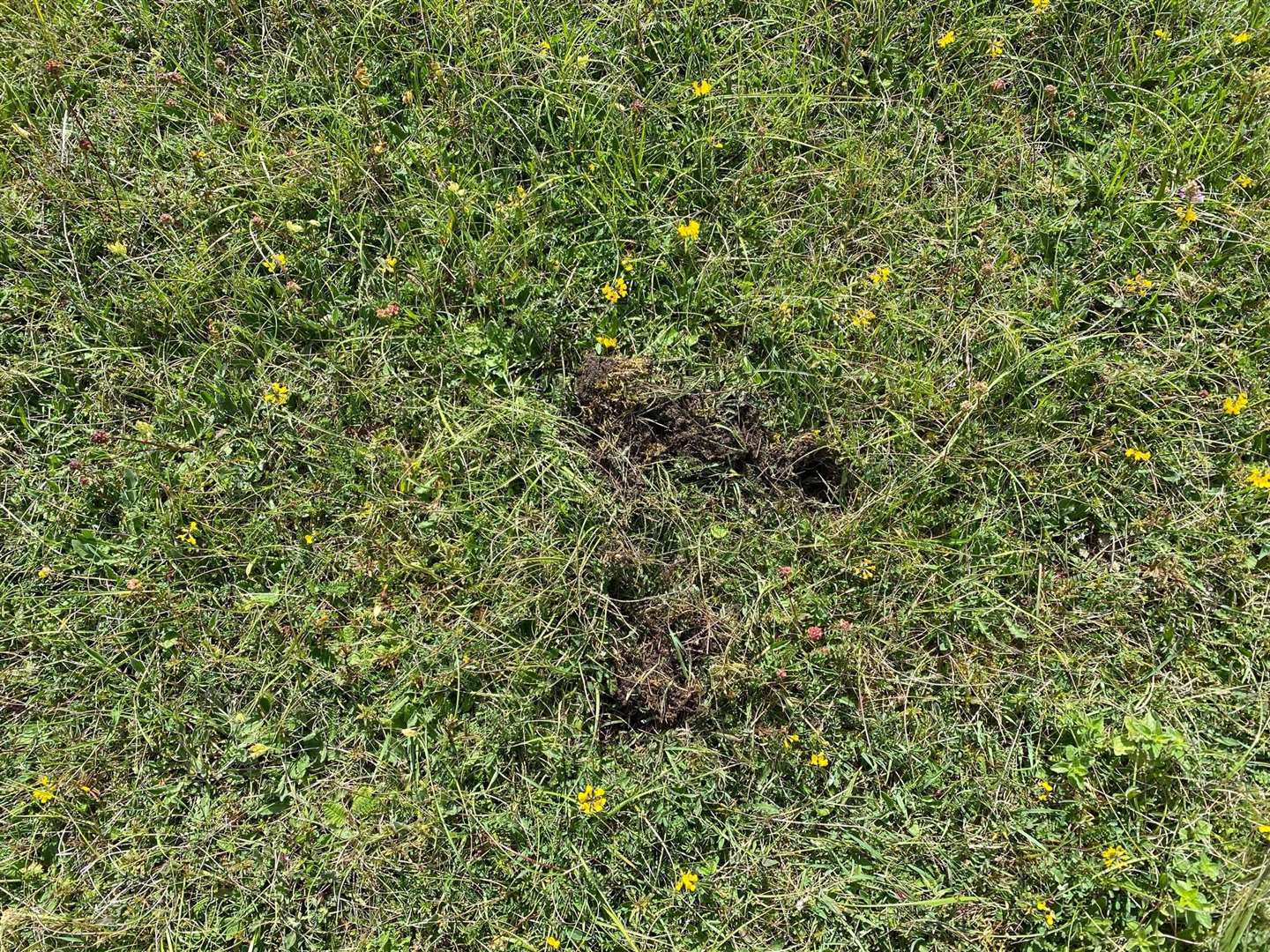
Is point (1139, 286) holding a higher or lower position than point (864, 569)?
higher

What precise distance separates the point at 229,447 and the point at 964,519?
7.39ft

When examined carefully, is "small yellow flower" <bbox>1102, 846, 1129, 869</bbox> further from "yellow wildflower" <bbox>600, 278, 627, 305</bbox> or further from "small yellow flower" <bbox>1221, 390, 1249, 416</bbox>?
"yellow wildflower" <bbox>600, 278, 627, 305</bbox>

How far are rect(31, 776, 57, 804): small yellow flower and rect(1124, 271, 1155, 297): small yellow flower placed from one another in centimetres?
354

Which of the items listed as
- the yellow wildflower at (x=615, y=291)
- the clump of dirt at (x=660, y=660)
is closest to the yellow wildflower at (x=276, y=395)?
the yellow wildflower at (x=615, y=291)

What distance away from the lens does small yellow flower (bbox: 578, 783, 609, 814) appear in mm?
2312

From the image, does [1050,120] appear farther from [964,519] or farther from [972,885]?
[972,885]

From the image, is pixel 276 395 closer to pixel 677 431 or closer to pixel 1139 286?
pixel 677 431

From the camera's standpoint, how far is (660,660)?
245 centimetres

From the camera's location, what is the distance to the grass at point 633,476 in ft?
7.70

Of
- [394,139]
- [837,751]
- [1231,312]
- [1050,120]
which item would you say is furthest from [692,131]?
[837,751]

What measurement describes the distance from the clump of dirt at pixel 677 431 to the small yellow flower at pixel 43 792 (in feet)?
6.09

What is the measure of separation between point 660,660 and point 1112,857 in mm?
1316

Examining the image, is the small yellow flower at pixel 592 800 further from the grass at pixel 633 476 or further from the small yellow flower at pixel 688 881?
the small yellow flower at pixel 688 881

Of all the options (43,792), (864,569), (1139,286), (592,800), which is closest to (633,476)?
(864,569)
